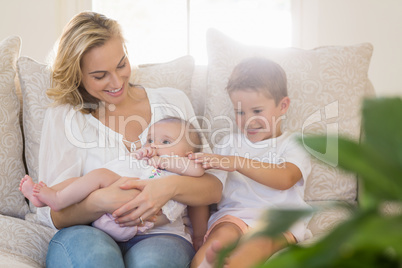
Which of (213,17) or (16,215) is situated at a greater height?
(213,17)

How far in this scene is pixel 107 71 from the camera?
1.63 m

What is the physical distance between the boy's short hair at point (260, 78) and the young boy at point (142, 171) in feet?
0.80

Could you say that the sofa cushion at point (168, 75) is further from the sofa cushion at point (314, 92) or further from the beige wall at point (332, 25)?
the beige wall at point (332, 25)

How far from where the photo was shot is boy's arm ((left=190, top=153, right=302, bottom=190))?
1531 mm

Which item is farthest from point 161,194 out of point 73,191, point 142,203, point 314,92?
point 314,92

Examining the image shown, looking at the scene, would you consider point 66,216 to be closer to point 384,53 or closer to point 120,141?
point 120,141

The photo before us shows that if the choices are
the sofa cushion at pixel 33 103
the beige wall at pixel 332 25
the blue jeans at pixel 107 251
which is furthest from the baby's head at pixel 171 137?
the beige wall at pixel 332 25

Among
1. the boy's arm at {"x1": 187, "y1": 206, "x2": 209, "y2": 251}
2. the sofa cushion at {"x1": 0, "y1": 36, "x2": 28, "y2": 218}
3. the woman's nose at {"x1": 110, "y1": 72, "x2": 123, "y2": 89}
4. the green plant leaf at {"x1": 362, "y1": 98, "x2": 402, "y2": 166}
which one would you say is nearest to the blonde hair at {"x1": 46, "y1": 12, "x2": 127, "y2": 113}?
the woman's nose at {"x1": 110, "y1": 72, "x2": 123, "y2": 89}

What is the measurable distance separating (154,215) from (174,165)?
0.19 metres

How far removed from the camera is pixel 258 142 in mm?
1745

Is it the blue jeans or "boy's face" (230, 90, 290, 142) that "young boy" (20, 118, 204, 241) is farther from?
"boy's face" (230, 90, 290, 142)

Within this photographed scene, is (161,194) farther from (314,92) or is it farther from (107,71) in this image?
(314,92)

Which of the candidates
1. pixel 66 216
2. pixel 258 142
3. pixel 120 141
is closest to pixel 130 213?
pixel 66 216

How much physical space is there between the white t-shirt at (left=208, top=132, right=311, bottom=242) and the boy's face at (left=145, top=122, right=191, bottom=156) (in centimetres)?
21
